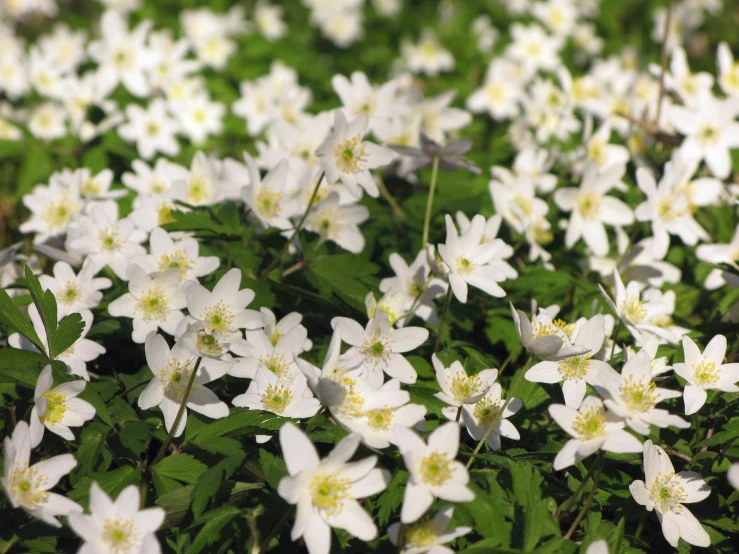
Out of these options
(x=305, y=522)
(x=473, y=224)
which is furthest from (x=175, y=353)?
(x=473, y=224)

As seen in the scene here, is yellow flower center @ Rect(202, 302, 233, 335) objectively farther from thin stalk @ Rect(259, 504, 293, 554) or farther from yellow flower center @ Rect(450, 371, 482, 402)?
yellow flower center @ Rect(450, 371, 482, 402)

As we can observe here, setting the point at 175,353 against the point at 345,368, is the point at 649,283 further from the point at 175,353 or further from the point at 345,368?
the point at 175,353

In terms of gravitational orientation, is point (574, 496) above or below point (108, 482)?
below

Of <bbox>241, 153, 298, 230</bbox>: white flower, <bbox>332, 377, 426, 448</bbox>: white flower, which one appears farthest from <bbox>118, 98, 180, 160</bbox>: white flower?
<bbox>332, 377, 426, 448</bbox>: white flower

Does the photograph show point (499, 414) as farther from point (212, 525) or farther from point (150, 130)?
point (150, 130)

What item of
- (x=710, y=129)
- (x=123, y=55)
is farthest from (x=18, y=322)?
(x=710, y=129)

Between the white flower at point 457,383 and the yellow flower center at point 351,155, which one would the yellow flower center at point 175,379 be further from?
the yellow flower center at point 351,155
